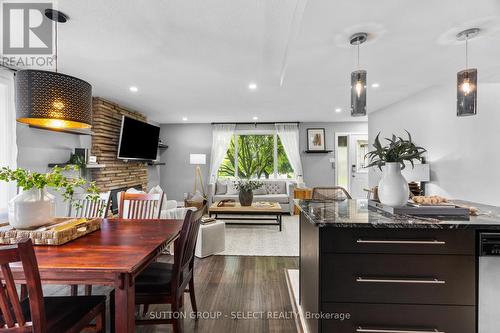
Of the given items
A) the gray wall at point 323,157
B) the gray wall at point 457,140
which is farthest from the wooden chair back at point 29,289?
the gray wall at point 323,157

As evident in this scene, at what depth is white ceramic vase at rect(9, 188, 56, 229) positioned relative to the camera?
1554mm

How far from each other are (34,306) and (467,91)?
10.1 ft

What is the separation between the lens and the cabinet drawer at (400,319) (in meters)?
1.33

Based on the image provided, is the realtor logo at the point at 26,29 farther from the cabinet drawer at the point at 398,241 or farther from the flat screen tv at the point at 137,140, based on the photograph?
the cabinet drawer at the point at 398,241

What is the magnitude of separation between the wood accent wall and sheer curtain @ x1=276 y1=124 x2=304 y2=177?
3941 millimetres

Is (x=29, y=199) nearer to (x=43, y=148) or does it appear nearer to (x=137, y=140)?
(x=43, y=148)

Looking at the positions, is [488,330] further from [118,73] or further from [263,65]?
[118,73]

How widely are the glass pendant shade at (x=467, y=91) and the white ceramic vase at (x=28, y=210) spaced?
3.19m

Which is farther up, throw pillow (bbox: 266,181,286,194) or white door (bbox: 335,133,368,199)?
white door (bbox: 335,133,368,199)

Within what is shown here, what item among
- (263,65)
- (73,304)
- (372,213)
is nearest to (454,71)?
(263,65)

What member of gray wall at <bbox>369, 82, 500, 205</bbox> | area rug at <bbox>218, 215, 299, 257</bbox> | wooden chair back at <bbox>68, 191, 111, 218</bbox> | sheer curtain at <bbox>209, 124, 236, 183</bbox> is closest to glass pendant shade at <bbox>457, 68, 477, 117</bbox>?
gray wall at <bbox>369, 82, 500, 205</bbox>

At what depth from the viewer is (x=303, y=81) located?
3635 millimetres

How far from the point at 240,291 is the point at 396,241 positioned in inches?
67.2

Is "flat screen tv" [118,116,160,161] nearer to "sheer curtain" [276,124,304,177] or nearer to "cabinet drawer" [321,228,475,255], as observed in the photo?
"sheer curtain" [276,124,304,177]
